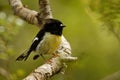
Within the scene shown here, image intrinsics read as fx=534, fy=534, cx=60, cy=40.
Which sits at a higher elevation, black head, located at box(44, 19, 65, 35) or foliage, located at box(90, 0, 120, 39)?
foliage, located at box(90, 0, 120, 39)

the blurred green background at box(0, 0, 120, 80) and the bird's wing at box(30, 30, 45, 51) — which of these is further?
the blurred green background at box(0, 0, 120, 80)

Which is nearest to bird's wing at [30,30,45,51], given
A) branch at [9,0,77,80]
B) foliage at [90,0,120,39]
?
branch at [9,0,77,80]

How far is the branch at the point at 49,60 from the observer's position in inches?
117

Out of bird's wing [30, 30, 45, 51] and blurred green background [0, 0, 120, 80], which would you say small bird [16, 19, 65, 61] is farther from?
blurred green background [0, 0, 120, 80]

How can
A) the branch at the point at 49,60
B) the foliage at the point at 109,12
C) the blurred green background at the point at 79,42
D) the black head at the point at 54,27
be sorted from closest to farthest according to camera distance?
1. the branch at the point at 49,60
2. the foliage at the point at 109,12
3. the black head at the point at 54,27
4. the blurred green background at the point at 79,42

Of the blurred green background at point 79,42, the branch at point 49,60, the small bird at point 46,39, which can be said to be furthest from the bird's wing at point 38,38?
the blurred green background at point 79,42

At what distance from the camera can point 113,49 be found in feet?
22.0

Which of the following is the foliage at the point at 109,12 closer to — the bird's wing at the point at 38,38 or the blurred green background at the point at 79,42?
the bird's wing at the point at 38,38

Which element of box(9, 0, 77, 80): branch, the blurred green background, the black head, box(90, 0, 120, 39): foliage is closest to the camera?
box(9, 0, 77, 80): branch

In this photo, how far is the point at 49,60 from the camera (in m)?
3.41

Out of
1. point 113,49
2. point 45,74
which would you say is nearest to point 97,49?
point 113,49

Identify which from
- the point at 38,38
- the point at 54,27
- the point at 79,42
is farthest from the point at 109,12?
the point at 79,42

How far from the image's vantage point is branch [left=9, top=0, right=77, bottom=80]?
2.98 m

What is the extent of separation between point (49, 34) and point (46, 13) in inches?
15.3
